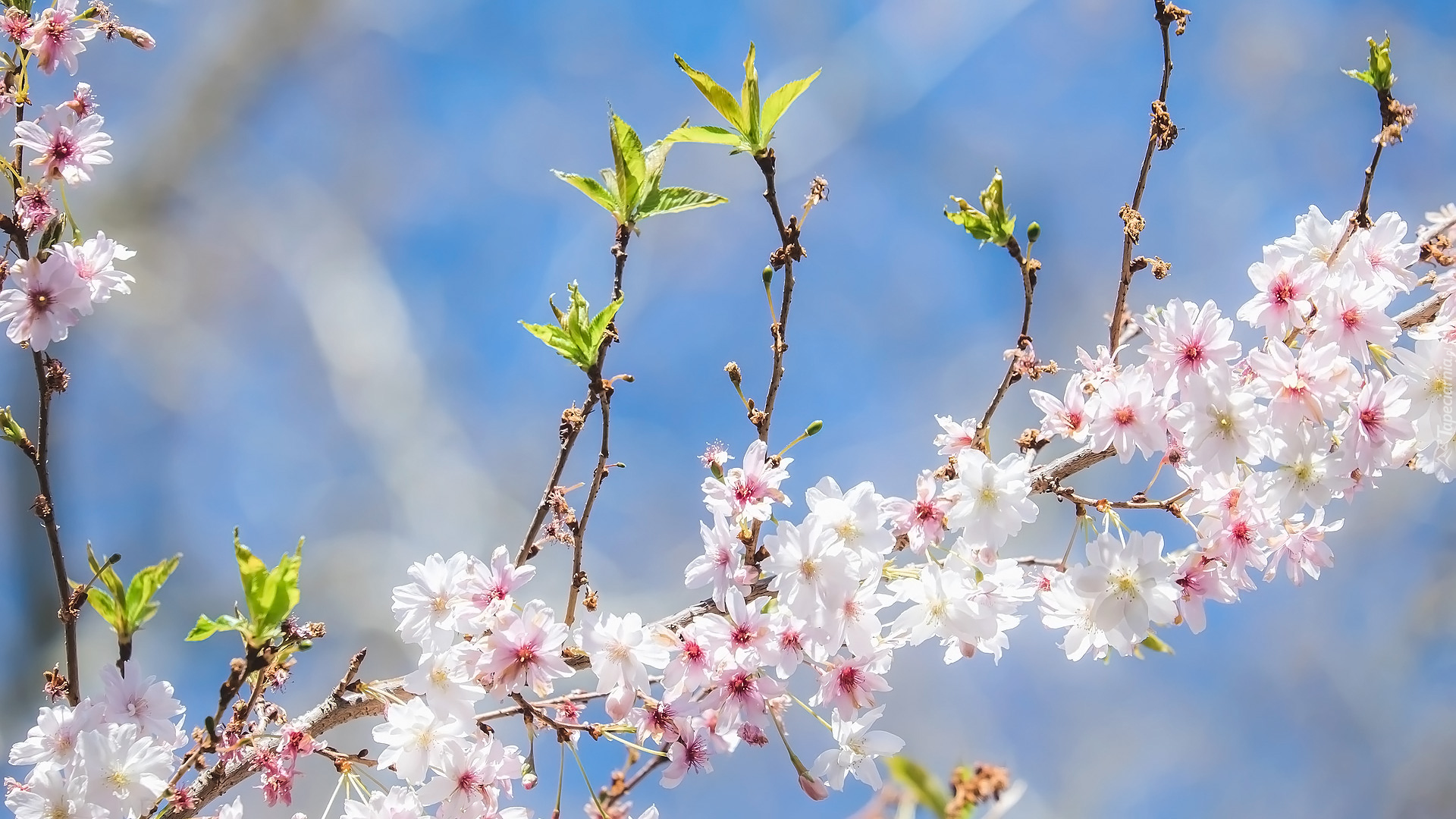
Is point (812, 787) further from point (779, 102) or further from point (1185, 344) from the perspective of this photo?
point (779, 102)

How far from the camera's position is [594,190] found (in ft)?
4.53

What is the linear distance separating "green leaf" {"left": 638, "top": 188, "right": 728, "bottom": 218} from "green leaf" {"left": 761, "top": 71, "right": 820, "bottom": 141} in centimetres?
13

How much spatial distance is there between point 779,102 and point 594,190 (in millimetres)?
303

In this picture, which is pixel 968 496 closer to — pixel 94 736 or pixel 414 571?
pixel 414 571

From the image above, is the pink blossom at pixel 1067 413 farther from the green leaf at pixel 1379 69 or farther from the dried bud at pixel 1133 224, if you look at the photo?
the green leaf at pixel 1379 69

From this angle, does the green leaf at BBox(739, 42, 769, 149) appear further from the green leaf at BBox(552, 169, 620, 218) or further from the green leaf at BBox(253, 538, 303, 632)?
the green leaf at BBox(253, 538, 303, 632)

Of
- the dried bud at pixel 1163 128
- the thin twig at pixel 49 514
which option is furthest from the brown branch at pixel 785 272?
the thin twig at pixel 49 514

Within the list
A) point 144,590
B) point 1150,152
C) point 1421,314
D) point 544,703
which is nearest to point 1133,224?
point 1150,152

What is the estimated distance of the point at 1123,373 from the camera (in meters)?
1.32

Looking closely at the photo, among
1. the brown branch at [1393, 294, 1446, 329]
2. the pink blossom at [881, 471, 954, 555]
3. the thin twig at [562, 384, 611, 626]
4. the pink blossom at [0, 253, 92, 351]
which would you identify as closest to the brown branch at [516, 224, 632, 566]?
the thin twig at [562, 384, 611, 626]

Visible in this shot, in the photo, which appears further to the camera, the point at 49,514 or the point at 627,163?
the point at 49,514

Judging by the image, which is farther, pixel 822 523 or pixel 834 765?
→ pixel 834 765

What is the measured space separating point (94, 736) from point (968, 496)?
51.8 inches

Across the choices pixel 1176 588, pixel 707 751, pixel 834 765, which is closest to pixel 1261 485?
pixel 1176 588
